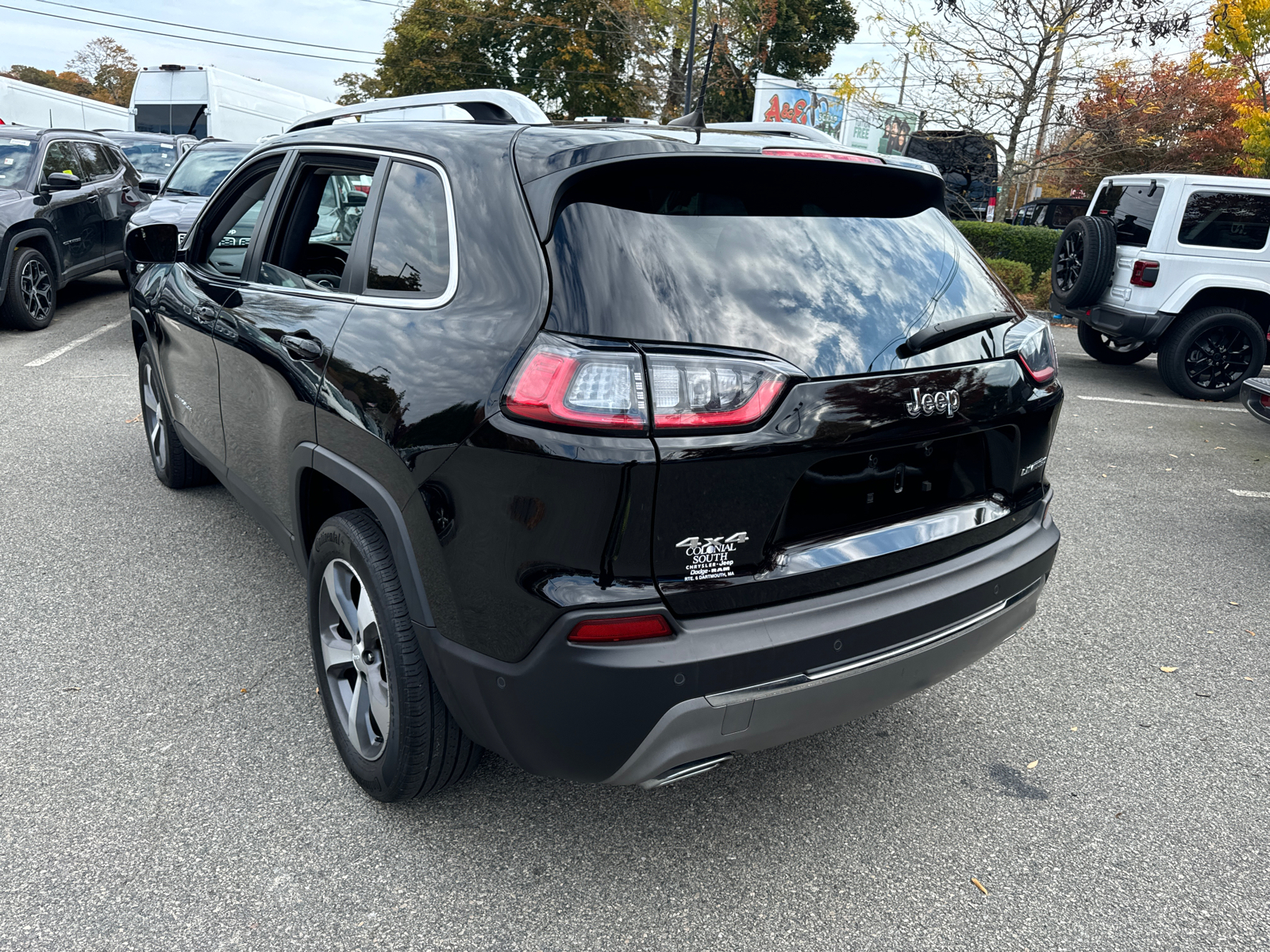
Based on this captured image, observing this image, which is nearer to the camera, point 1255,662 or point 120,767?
point 120,767

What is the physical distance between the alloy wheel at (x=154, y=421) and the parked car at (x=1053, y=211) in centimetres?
1622

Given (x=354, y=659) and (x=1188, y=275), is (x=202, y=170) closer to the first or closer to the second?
(x=354, y=659)

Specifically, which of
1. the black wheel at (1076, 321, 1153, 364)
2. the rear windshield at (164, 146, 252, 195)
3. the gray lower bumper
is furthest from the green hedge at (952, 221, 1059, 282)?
the gray lower bumper

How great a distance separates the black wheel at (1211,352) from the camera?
8617mm

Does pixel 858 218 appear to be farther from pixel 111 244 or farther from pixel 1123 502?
pixel 111 244

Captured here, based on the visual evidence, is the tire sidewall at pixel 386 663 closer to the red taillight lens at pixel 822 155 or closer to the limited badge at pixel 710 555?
the limited badge at pixel 710 555

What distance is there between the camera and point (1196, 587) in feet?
14.0

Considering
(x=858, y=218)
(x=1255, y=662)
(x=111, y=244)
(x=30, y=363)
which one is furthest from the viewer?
(x=111, y=244)

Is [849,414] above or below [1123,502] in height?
above

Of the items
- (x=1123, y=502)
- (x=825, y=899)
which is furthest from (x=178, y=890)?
(x=1123, y=502)

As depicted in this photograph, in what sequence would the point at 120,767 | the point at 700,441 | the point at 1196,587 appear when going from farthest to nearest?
the point at 1196,587
the point at 120,767
the point at 700,441

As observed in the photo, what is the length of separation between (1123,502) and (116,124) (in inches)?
1210

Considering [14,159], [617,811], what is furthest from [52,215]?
[617,811]

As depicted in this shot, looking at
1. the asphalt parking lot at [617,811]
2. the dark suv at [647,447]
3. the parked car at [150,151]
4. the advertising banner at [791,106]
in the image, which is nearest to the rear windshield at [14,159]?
the parked car at [150,151]
